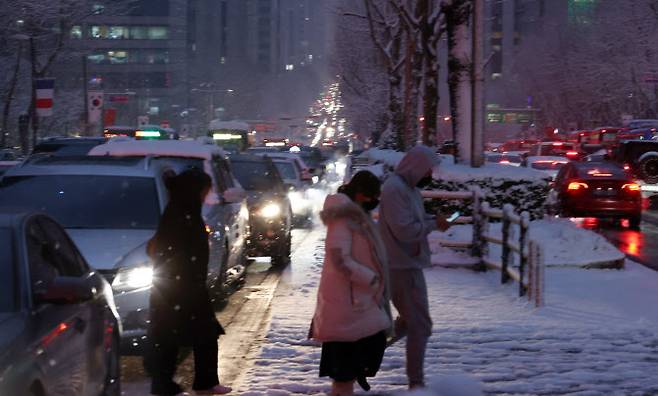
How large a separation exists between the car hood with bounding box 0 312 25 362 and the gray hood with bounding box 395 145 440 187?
3.24 meters

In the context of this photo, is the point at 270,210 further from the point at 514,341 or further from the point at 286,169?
the point at 286,169

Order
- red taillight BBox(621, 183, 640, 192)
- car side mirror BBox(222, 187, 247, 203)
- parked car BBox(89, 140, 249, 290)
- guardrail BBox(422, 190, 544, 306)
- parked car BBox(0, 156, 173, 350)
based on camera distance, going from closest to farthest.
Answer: parked car BBox(0, 156, 173, 350) → guardrail BBox(422, 190, 544, 306) → parked car BBox(89, 140, 249, 290) → car side mirror BBox(222, 187, 247, 203) → red taillight BBox(621, 183, 640, 192)

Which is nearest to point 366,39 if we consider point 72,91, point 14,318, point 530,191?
point 72,91

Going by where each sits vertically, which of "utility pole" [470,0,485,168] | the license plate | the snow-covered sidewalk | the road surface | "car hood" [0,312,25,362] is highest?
"utility pole" [470,0,485,168]

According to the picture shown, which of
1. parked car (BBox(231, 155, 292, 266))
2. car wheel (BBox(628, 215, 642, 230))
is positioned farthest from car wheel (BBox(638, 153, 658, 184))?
parked car (BBox(231, 155, 292, 266))

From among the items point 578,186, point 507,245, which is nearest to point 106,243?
point 507,245

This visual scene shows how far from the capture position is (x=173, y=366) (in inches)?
310

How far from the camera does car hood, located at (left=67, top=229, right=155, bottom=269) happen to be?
885 cm

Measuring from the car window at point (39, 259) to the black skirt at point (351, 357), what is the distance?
1.78 meters

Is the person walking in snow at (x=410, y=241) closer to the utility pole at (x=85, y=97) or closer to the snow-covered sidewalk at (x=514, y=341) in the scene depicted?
the snow-covered sidewalk at (x=514, y=341)

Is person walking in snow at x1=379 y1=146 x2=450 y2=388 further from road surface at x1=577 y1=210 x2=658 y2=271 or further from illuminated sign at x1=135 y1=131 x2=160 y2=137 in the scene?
illuminated sign at x1=135 y1=131 x2=160 y2=137

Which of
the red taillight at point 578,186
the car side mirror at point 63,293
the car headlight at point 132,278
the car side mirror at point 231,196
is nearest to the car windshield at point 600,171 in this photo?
the red taillight at point 578,186

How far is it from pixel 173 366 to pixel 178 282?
64cm

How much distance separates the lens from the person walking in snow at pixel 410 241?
766 cm
